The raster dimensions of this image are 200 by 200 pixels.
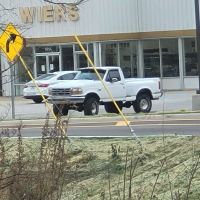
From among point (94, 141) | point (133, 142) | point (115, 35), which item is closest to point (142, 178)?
point (133, 142)

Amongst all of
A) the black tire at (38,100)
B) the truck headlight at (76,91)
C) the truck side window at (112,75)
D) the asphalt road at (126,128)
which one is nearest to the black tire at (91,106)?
the truck headlight at (76,91)

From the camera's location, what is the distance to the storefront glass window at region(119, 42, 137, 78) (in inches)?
1740

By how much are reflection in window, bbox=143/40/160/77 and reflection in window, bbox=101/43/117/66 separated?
6.60 feet

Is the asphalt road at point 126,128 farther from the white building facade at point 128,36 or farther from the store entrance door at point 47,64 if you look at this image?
the store entrance door at point 47,64

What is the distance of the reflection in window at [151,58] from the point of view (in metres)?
43.8

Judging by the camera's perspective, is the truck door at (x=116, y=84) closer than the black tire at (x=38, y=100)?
Yes

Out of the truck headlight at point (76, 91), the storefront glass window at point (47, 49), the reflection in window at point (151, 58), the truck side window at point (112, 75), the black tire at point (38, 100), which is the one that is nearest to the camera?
the truck headlight at point (76, 91)

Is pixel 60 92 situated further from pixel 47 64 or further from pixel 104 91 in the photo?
pixel 47 64

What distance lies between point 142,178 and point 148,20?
3533cm

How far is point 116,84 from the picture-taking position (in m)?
25.9

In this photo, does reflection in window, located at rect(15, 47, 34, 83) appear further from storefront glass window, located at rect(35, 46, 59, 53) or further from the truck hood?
storefront glass window, located at rect(35, 46, 59, 53)

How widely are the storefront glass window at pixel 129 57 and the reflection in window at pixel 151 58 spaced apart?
727 millimetres

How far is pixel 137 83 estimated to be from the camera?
26.7 metres

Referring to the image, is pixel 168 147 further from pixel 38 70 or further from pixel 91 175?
pixel 38 70
